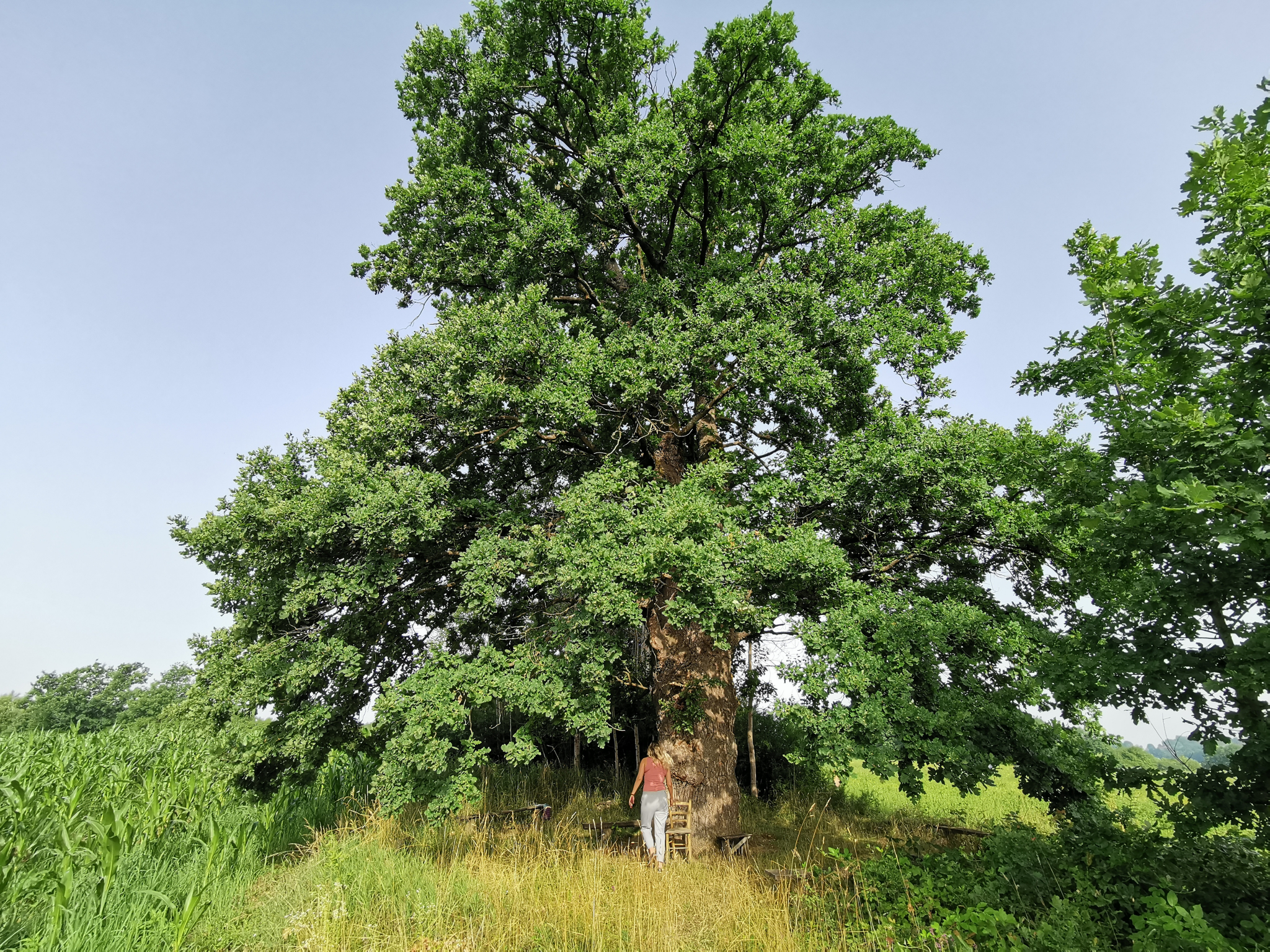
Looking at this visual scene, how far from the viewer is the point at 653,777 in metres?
8.18

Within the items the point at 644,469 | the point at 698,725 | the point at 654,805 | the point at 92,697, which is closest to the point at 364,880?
the point at 654,805

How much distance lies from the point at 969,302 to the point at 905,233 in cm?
176

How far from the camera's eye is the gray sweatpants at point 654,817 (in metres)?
7.99

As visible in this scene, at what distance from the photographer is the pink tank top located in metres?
8.12

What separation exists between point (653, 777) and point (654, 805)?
37cm

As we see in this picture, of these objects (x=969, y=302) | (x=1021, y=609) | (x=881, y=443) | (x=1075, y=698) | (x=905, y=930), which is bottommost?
(x=905, y=930)

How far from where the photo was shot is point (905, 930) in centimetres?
489

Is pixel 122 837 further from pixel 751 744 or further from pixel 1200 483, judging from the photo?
pixel 751 744

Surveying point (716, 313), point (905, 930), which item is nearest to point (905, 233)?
point (716, 313)

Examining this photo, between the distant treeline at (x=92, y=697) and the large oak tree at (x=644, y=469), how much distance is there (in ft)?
192

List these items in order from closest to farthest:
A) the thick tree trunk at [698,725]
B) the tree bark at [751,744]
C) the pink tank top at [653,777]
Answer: the pink tank top at [653,777] < the thick tree trunk at [698,725] < the tree bark at [751,744]

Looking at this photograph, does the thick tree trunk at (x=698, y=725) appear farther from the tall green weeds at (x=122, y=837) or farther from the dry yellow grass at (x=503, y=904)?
the tall green weeds at (x=122, y=837)

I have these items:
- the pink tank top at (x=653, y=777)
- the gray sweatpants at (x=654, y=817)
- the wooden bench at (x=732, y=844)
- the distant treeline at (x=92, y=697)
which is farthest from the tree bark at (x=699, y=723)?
the distant treeline at (x=92, y=697)

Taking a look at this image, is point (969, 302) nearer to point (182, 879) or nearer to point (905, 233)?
point (905, 233)
